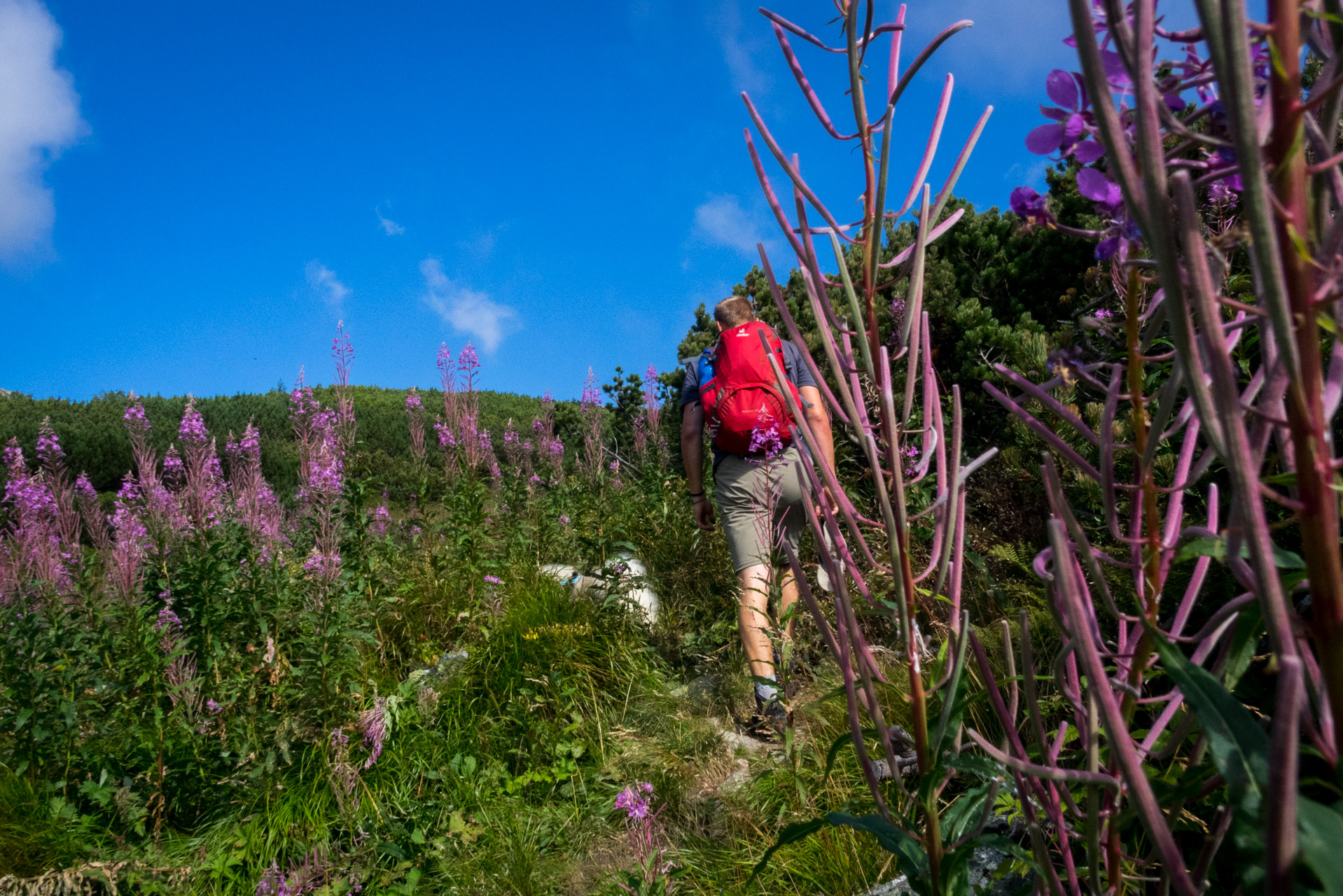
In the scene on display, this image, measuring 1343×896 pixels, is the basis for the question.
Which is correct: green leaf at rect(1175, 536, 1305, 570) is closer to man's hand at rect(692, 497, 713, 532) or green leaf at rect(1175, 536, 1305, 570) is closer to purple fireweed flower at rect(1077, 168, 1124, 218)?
purple fireweed flower at rect(1077, 168, 1124, 218)

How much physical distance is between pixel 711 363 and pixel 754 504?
3.25 feet

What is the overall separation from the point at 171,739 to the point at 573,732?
2232 millimetres

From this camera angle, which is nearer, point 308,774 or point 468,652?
point 308,774

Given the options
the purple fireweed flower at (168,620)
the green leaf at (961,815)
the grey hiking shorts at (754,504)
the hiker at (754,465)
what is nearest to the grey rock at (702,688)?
the hiker at (754,465)

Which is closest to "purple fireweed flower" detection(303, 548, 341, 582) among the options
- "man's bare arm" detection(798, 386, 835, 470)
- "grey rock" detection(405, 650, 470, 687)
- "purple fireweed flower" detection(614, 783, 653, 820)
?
"grey rock" detection(405, 650, 470, 687)

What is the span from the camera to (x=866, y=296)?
94 cm

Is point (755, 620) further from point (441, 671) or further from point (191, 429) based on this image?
point (191, 429)

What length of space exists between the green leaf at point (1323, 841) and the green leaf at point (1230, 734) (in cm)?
4

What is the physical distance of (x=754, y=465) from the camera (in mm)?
4332

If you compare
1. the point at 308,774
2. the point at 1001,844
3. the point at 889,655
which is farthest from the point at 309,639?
the point at 1001,844

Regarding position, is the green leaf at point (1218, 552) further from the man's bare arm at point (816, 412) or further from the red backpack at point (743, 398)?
the red backpack at point (743, 398)

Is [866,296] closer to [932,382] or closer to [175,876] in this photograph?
[932,382]

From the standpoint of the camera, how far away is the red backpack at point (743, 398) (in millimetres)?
4219

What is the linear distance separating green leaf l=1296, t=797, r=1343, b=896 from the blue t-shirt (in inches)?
140
